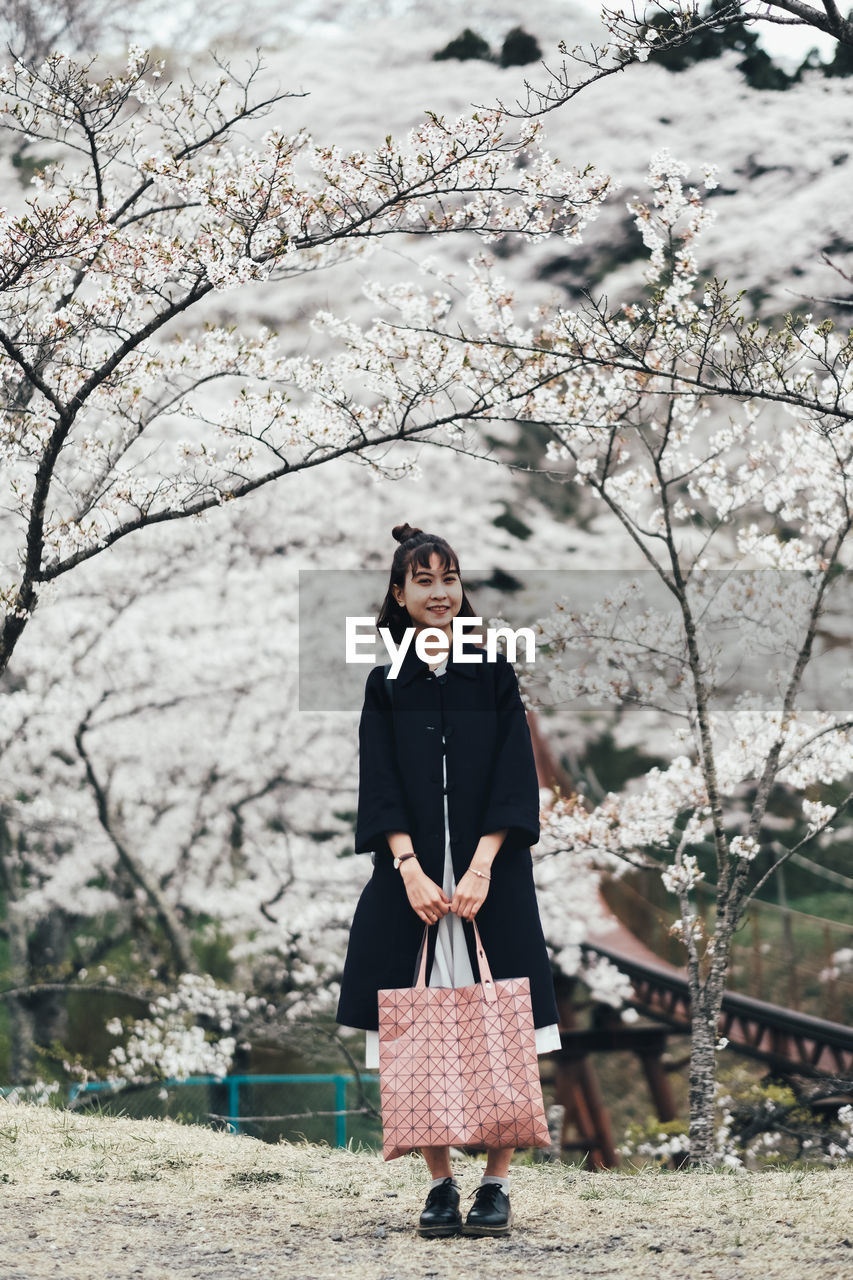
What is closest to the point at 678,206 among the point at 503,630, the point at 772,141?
the point at 503,630

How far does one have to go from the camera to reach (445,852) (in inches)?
113

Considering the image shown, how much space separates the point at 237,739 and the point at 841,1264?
25.6ft

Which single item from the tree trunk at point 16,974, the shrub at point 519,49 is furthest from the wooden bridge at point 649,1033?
the shrub at point 519,49

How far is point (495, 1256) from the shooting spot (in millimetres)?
2736

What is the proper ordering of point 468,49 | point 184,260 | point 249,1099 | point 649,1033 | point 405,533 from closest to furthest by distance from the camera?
point 405,533 → point 184,260 → point 249,1099 → point 649,1033 → point 468,49

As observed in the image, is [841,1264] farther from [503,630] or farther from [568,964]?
[568,964]

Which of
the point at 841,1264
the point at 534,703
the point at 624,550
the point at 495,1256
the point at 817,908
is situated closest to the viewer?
the point at 841,1264

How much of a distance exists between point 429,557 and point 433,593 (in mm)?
94

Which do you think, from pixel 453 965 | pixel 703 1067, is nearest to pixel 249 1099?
pixel 703 1067

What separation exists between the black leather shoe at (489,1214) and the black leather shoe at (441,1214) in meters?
0.03

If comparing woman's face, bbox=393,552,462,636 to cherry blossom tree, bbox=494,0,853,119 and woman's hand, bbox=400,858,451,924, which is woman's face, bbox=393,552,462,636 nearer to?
woman's hand, bbox=400,858,451,924

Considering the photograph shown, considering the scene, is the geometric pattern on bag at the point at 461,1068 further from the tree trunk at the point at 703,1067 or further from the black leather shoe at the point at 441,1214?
the tree trunk at the point at 703,1067

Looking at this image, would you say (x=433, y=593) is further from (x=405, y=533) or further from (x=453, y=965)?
(x=453, y=965)

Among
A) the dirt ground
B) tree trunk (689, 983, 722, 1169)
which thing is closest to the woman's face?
the dirt ground
